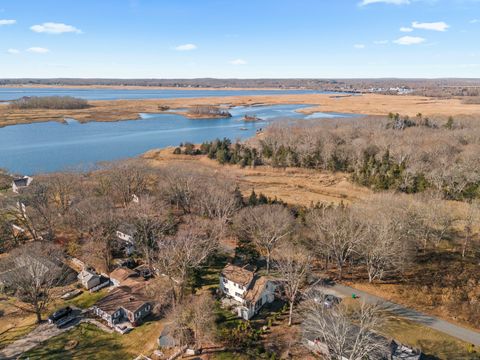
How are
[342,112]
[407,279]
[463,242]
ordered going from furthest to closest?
[342,112] → [463,242] → [407,279]

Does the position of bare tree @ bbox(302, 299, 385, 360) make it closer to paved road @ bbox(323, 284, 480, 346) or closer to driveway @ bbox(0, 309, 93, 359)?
paved road @ bbox(323, 284, 480, 346)

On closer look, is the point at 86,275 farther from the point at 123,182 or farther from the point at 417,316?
the point at 417,316

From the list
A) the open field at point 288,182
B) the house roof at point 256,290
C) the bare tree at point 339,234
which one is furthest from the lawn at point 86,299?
the open field at point 288,182

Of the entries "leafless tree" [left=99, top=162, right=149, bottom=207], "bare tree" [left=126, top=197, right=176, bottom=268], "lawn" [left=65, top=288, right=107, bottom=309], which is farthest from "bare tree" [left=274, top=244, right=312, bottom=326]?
"leafless tree" [left=99, top=162, right=149, bottom=207]

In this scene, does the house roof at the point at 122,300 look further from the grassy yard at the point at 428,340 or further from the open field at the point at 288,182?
the open field at the point at 288,182

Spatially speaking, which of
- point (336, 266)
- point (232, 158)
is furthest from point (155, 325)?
point (232, 158)

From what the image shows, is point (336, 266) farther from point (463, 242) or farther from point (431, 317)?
point (463, 242)

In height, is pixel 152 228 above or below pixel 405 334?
above
